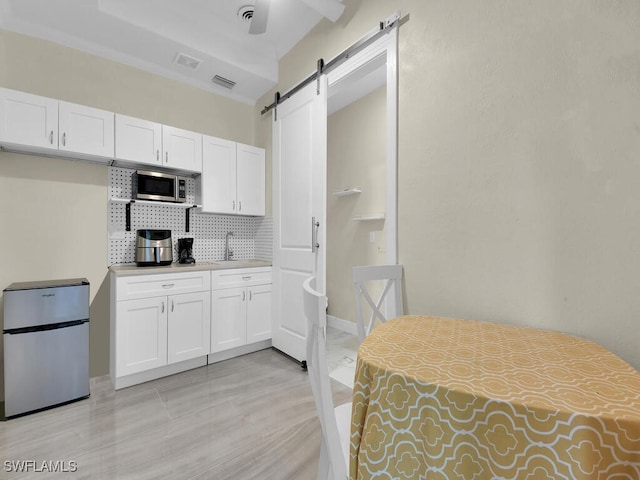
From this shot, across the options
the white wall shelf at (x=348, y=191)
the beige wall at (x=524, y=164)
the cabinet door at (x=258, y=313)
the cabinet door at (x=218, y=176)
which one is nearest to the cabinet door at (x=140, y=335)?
the cabinet door at (x=258, y=313)

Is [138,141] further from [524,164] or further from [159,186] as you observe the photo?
[524,164]

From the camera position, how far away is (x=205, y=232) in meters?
3.24

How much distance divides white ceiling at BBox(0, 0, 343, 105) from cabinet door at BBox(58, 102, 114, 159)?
2.22 feet

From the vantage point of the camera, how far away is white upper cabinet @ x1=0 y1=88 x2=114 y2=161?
2.04 metres

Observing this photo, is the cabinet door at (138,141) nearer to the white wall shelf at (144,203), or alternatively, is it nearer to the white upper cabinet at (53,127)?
the white upper cabinet at (53,127)

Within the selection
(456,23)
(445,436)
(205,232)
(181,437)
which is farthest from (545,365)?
(205,232)

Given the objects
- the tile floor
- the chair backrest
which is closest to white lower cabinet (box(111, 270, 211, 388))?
the tile floor

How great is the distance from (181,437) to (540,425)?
1886 millimetres

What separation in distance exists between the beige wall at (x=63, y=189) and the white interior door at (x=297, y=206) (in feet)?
4.43

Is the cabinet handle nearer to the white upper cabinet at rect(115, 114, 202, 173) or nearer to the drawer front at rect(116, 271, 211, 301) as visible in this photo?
the drawer front at rect(116, 271, 211, 301)

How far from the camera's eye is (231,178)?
314 centimetres

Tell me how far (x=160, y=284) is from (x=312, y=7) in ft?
8.36

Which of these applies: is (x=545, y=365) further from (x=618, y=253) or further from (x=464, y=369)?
(x=618, y=253)

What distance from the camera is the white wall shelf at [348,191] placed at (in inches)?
142
